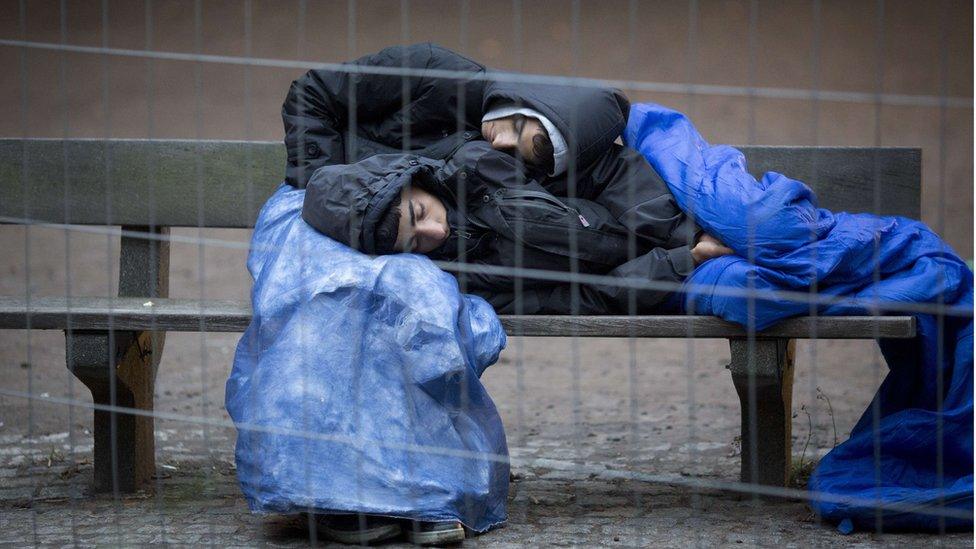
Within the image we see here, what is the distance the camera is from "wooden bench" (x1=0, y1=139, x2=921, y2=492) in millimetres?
3141

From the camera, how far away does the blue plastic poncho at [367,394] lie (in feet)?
9.70

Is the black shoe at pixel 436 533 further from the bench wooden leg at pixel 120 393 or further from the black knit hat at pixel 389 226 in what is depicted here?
the bench wooden leg at pixel 120 393

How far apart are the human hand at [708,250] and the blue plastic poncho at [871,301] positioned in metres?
0.04

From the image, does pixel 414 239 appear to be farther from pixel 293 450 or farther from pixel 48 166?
pixel 48 166

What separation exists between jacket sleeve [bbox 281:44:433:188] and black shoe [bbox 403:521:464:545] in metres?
1.06

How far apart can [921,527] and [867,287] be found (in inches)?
24.0

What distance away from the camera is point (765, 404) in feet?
11.3

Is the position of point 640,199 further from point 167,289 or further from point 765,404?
point 167,289

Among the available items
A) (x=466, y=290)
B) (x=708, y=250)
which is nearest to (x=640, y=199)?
(x=708, y=250)

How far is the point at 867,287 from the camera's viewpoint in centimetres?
312

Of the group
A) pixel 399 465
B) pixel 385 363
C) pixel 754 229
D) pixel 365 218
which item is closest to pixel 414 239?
pixel 365 218

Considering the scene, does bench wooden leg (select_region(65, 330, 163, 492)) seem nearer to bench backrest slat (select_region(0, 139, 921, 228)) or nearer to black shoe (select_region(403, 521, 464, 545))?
bench backrest slat (select_region(0, 139, 921, 228))

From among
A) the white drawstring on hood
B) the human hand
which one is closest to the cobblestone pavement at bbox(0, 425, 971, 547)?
the human hand

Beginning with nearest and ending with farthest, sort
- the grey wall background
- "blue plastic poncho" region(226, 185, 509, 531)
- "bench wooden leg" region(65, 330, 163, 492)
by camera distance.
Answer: "blue plastic poncho" region(226, 185, 509, 531)
"bench wooden leg" region(65, 330, 163, 492)
the grey wall background
